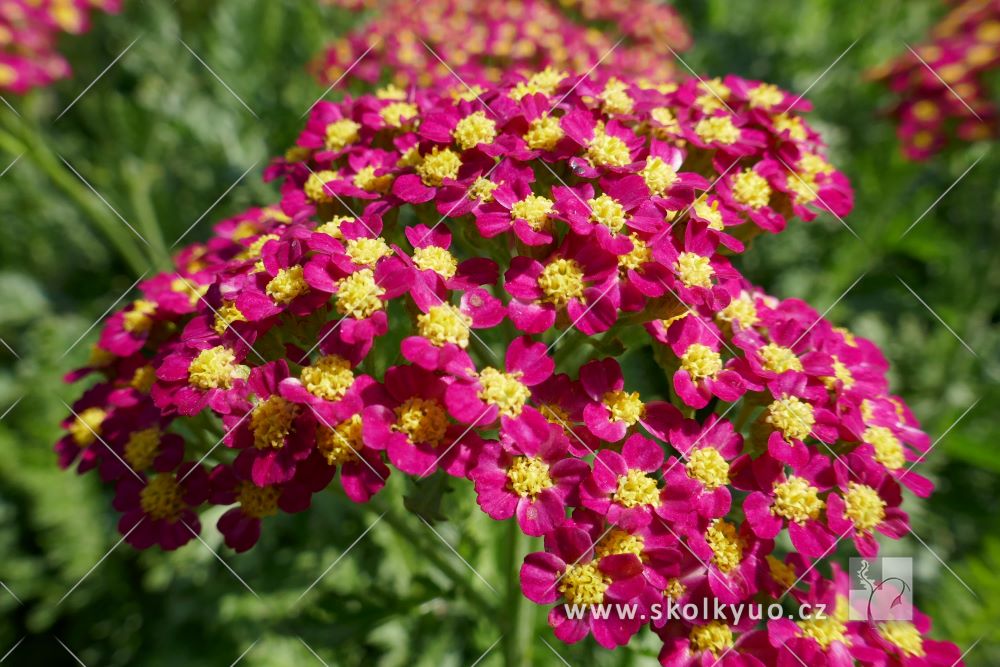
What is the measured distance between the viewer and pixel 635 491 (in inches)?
47.8

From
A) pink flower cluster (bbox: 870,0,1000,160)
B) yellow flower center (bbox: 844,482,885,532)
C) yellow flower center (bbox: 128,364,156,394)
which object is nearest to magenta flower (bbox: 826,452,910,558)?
yellow flower center (bbox: 844,482,885,532)

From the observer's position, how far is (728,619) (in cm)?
127

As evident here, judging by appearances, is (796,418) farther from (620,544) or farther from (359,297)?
(359,297)

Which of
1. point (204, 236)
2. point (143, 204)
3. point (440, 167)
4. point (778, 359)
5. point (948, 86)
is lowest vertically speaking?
point (204, 236)

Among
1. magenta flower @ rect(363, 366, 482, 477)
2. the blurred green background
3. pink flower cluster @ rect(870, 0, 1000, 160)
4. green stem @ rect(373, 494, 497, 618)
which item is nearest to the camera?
magenta flower @ rect(363, 366, 482, 477)

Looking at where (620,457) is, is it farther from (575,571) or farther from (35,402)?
(35,402)

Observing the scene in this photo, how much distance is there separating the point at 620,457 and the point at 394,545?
52.4 inches

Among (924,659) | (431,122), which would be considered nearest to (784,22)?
(431,122)

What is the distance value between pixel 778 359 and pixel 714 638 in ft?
1.78

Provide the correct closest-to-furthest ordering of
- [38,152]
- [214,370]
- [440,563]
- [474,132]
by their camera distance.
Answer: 1. [214,370]
2. [474,132]
3. [440,563]
4. [38,152]

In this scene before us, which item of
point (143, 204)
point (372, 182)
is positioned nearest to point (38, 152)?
point (143, 204)

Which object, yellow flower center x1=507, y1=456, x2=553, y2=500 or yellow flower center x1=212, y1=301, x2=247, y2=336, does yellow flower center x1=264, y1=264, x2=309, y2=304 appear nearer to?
yellow flower center x1=212, y1=301, x2=247, y2=336

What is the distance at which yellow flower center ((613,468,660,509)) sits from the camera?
121 centimetres

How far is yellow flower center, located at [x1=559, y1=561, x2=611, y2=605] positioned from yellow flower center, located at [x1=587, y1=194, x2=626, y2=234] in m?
0.61
